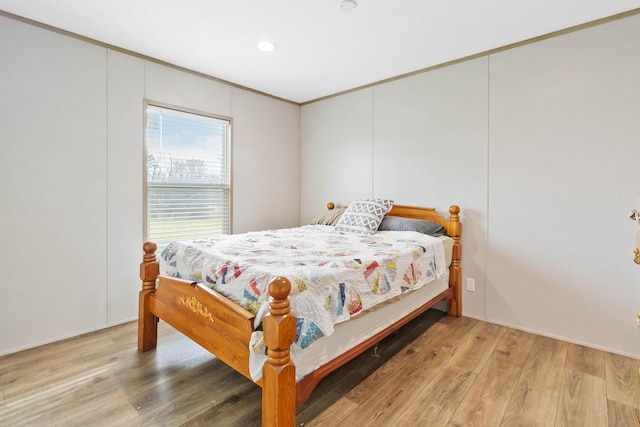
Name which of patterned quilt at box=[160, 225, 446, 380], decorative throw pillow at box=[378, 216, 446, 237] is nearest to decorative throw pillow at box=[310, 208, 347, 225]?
decorative throw pillow at box=[378, 216, 446, 237]

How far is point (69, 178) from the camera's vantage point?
2.55 meters

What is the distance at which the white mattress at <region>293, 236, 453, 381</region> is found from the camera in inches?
60.9

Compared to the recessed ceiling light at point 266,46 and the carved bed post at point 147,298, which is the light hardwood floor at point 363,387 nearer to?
the carved bed post at point 147,298

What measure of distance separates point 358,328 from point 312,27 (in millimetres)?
2183

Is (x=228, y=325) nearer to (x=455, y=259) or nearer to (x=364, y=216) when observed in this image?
(x=364, y=216)

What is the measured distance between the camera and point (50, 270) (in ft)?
8.18

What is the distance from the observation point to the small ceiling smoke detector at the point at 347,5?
2.13 m

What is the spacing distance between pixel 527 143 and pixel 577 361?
166cm

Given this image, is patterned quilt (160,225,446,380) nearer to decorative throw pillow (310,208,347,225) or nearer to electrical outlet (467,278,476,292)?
electrical outlet (467,278,476,292)

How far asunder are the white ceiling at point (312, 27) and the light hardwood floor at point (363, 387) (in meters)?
2.42

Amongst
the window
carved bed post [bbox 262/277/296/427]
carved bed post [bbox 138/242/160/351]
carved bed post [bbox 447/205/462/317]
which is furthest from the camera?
the window

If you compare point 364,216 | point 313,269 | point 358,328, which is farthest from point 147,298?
point 364,216

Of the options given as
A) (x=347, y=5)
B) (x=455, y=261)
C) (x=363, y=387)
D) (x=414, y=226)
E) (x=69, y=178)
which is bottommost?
(x=363, y=387)

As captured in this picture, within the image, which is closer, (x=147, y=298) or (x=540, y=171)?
(x=147, y=298)
